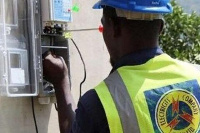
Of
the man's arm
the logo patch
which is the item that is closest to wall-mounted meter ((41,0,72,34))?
the man's arm

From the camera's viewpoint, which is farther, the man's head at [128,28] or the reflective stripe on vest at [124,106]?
the man's head at [128,28]

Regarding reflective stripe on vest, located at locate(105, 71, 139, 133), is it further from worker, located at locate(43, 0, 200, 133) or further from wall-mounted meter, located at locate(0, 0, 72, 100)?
wall-mounted meter, located at locate(0, 0, 72, 100)

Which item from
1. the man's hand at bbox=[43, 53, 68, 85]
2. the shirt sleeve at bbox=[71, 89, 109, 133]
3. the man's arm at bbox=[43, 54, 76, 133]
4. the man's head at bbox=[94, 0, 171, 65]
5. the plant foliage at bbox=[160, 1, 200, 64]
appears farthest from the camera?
the plant foliage at bbox=[160, 1, 200, 64]

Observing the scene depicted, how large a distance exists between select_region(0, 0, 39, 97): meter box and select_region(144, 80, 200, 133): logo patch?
865 millimetres

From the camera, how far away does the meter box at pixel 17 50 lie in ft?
7.66

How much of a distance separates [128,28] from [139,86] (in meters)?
0.23

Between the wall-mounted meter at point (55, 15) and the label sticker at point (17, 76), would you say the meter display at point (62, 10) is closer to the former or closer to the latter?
the wall-mounted meter at point (55, 15)

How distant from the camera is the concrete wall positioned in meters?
2.48

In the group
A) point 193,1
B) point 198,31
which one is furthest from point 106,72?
point 193,1

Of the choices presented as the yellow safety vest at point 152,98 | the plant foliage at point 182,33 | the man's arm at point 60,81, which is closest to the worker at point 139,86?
the yellow safety vest at point 152,98

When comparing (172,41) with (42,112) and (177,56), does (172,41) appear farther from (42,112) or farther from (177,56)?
(42,112)

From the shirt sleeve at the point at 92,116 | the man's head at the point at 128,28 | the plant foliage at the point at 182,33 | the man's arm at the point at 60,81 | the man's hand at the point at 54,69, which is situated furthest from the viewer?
the plant foliage at the point at 182,33

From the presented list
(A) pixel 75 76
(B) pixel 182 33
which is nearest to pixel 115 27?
(A) pixel 75 76

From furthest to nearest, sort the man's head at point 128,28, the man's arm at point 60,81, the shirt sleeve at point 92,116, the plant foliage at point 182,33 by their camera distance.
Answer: the plant foliage at point 182,33 < the man's arm at point 60,81 < the man's head at point 128,28 < the shirt sleeve at point 92,116
